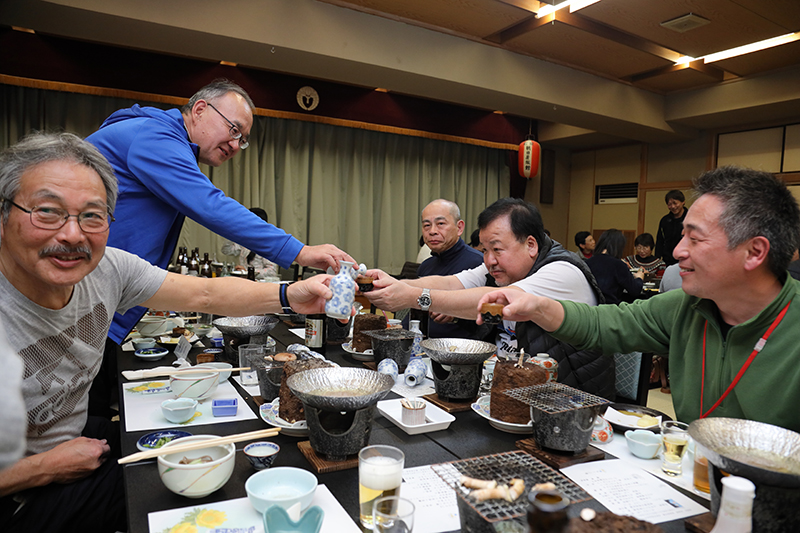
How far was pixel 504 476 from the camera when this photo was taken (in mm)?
913

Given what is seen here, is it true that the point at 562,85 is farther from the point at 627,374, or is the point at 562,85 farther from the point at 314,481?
the point at 314,481

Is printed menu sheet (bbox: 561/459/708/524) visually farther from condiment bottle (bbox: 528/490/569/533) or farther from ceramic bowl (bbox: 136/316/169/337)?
ceramic bowl (bbox: 136/316/169/337)

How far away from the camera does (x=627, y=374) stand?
80.1 inches

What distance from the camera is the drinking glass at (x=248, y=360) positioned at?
1754 millimetres

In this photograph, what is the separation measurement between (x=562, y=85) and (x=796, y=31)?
227cm

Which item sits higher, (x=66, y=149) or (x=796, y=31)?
(x=796, y=31)

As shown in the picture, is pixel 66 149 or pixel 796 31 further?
pixel 796 31

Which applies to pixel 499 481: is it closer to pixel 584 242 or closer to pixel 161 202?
pixel 161 202

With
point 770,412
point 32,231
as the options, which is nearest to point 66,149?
point 32,231

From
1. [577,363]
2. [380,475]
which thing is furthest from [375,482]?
[577,363]

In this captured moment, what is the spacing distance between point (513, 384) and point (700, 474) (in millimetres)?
463

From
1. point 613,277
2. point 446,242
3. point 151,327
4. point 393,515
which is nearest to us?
point 393,515

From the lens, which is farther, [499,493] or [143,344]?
[143,344]

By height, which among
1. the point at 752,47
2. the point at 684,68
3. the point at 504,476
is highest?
the point at 752,47
